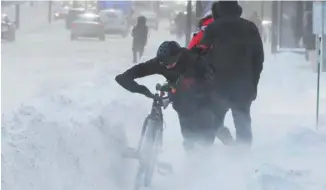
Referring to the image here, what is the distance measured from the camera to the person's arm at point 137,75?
672 cm

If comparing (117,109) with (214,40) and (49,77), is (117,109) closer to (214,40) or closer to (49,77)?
(214,40)

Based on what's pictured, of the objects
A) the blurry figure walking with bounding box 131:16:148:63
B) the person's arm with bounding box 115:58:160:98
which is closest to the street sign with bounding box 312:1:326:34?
the person's arm with bounding box 115:58:160:98

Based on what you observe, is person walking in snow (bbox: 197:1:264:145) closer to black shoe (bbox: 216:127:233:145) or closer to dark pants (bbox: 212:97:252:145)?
dark pants (bbox: 212:97:252:145)

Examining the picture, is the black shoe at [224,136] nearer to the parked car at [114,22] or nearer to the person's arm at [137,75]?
the person's arm at [137,75]

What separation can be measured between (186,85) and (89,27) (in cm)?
3527

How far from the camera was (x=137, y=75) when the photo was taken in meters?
6.79

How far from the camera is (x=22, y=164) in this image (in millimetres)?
6180

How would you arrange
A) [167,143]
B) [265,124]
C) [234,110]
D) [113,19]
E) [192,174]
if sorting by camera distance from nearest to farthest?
1. [192,174]
2. [234,110]
3. [167,143]
4. [265,124]
5. [113,19]

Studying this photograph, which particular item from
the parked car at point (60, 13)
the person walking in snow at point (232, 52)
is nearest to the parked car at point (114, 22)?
the parked car at point (60, 13)

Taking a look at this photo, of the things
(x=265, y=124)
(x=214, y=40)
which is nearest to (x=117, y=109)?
(x=265, y=124)

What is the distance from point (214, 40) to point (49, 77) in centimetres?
1368

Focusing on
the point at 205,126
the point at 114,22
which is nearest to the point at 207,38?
the point at 205,126

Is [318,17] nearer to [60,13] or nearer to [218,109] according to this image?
[218,109]

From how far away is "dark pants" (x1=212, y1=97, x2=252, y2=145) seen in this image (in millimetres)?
8047
